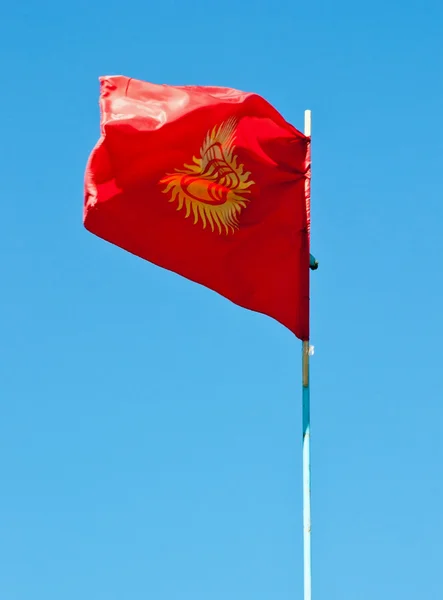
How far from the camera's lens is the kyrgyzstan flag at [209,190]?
2831 centimetres

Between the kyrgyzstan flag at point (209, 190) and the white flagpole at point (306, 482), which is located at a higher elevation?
the kyrgyzstan flag at point (209, 190)

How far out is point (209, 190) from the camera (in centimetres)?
2966

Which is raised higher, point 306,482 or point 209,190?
point 209,190

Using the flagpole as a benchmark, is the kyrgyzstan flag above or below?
above

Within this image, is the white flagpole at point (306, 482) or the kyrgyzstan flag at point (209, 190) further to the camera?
the kyrgyzstan flag at point (209, 190)

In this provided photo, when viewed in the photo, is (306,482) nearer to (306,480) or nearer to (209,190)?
(306,480)

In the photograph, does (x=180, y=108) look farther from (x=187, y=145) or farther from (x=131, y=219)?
(x=131, y=219)

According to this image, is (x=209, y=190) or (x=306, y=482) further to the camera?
(x=209, y=190)

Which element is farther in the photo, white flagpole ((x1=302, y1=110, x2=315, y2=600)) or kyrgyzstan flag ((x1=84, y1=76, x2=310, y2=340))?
kyrgyzstan flag ((x1=84, y1=76, x2=310, y2=340))

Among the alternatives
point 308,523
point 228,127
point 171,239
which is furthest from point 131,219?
point 308,523

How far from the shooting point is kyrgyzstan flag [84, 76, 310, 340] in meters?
28.3

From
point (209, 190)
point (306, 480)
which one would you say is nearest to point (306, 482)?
point (306, 480)

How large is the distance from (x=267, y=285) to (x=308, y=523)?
531cm

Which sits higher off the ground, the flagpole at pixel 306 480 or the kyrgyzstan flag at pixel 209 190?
the kyrgyzstan flag at pixel 209 190
